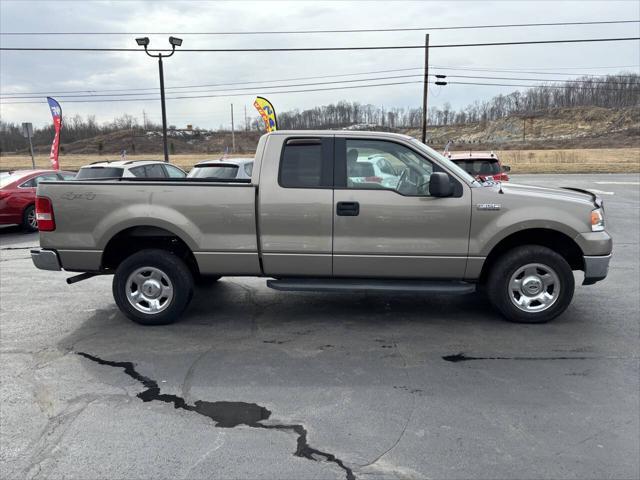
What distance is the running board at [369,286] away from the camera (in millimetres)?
4926

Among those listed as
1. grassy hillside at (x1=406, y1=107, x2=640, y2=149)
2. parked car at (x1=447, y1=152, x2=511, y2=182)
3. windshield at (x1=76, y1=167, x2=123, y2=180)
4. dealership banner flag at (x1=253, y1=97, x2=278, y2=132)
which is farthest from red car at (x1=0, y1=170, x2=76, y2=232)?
grassy hillside at (x1=406, y1=107, x2=640, y2=149)

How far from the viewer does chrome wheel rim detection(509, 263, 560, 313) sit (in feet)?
16.5

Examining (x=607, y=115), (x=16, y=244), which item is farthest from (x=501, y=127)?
(x=16, y=244)

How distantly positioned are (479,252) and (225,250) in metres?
2.57

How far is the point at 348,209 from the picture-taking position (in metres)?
4.88

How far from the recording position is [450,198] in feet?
16.0

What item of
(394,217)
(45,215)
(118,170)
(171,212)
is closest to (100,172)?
(118,170)

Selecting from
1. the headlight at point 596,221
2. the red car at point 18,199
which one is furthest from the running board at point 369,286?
the red car at point 18,199

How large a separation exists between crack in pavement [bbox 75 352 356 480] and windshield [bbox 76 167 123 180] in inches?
321

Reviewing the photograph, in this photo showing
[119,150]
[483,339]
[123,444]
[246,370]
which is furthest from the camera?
[119,150]

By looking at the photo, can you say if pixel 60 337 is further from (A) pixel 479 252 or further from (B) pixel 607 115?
(B) pixel 607 115

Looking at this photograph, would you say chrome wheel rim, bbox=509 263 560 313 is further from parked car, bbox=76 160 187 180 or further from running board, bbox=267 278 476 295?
parked car, bbox=76 160 187 180

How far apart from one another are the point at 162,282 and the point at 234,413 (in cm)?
224

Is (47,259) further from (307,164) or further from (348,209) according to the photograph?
(348,209)
